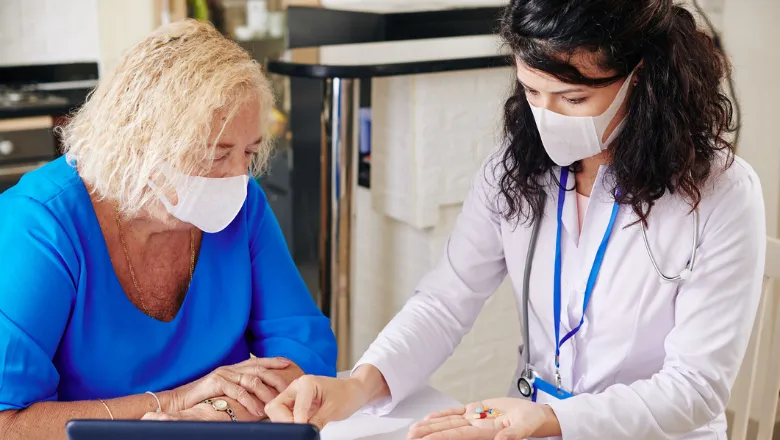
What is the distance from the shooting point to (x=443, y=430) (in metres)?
1.27

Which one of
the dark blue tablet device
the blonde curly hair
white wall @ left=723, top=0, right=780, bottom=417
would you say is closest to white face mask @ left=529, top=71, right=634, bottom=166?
the blonde curly hair

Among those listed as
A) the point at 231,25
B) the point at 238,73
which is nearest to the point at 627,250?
the point at 238,73

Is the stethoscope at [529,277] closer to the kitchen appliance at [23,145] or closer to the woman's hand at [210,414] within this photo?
the woman's hand at [210,414]

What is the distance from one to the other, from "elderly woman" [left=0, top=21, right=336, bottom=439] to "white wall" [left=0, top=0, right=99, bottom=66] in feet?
8.38

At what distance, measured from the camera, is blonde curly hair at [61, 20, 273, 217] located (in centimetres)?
140

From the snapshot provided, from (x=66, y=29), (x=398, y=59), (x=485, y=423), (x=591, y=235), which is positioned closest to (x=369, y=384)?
(x=485, y=423)

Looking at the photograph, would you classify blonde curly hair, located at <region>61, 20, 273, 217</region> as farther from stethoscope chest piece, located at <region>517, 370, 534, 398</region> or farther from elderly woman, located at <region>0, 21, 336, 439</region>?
stethoscope chest piece, located at <region>517, 370, 534, 398</region>

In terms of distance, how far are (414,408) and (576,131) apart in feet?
1.74

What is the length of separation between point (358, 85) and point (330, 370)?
896 mm

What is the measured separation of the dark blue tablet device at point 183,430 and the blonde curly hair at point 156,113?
21.8 inches

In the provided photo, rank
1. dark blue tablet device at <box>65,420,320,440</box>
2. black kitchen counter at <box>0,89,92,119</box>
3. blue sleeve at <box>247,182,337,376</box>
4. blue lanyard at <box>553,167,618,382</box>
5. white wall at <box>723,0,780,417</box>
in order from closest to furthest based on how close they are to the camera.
A: dark blue tablet device at <box>65,420,320,440</box> → blue lanyard at <box>553,167,618,382</box> → blue sleeve at <box>247,182,337,376</box> → white wall at <box>723,0,780,417</box> → black kitchen counter at <box>0,89,92,119</box>

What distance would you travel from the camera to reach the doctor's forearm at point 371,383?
1442 mm

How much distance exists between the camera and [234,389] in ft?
4.64

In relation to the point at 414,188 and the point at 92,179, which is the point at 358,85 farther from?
the point at 92,179
